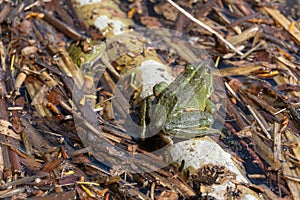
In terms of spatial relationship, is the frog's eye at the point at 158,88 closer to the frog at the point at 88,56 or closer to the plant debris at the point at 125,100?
the plant debris at the point at 125,100

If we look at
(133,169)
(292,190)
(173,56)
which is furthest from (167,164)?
(173,56)

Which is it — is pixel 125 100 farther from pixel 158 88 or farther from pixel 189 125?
pixel 189 125

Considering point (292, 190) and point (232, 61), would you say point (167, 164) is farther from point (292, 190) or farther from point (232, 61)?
point (232, 61)

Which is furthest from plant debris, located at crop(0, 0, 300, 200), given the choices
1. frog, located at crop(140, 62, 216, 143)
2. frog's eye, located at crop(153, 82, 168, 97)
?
frog's eye, located at crop(153, 82, 168, 97)

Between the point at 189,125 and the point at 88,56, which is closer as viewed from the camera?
the point at 189,125

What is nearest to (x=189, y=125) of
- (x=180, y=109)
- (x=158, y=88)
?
(x=180, y=109)

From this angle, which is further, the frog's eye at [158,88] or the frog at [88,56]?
the frog at [88,56]

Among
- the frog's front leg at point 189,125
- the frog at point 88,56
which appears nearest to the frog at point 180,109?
the frog's front leg at point 189,125

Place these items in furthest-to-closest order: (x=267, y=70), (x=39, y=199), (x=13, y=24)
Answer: (x=13, y=24), (x=267, y=70), (x=39, y=199)
